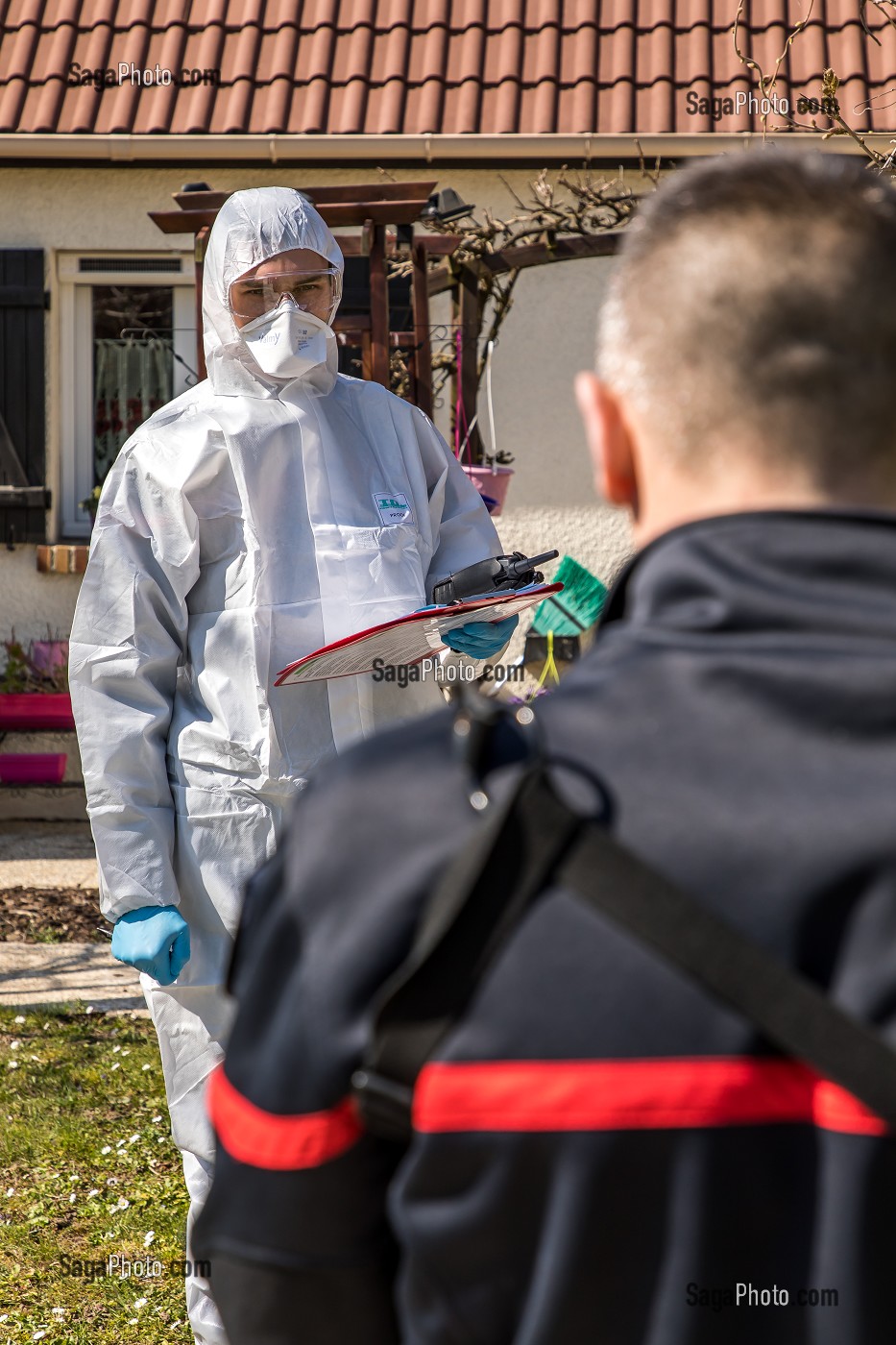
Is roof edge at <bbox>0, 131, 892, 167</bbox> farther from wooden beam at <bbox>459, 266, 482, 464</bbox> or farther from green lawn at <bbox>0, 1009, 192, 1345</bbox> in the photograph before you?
green lawn at <bbox>0, 1009, 192, 1345</bbox>

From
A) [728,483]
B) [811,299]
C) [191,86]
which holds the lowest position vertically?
[728,483]

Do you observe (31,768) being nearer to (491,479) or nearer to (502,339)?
(491,479)

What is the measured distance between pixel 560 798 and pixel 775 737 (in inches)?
5.6

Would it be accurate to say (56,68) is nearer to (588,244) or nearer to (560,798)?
(588,244)

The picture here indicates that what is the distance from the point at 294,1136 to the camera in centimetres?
102

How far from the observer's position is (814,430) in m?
0.97

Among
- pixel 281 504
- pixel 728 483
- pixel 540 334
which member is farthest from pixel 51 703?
pixel 728 483

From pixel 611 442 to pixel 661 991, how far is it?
1.34ft

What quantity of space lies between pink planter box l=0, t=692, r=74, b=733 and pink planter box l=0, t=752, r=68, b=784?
0.53 ft

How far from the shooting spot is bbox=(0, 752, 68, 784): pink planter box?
23.6ft

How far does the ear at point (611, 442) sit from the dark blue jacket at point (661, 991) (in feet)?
0.36
